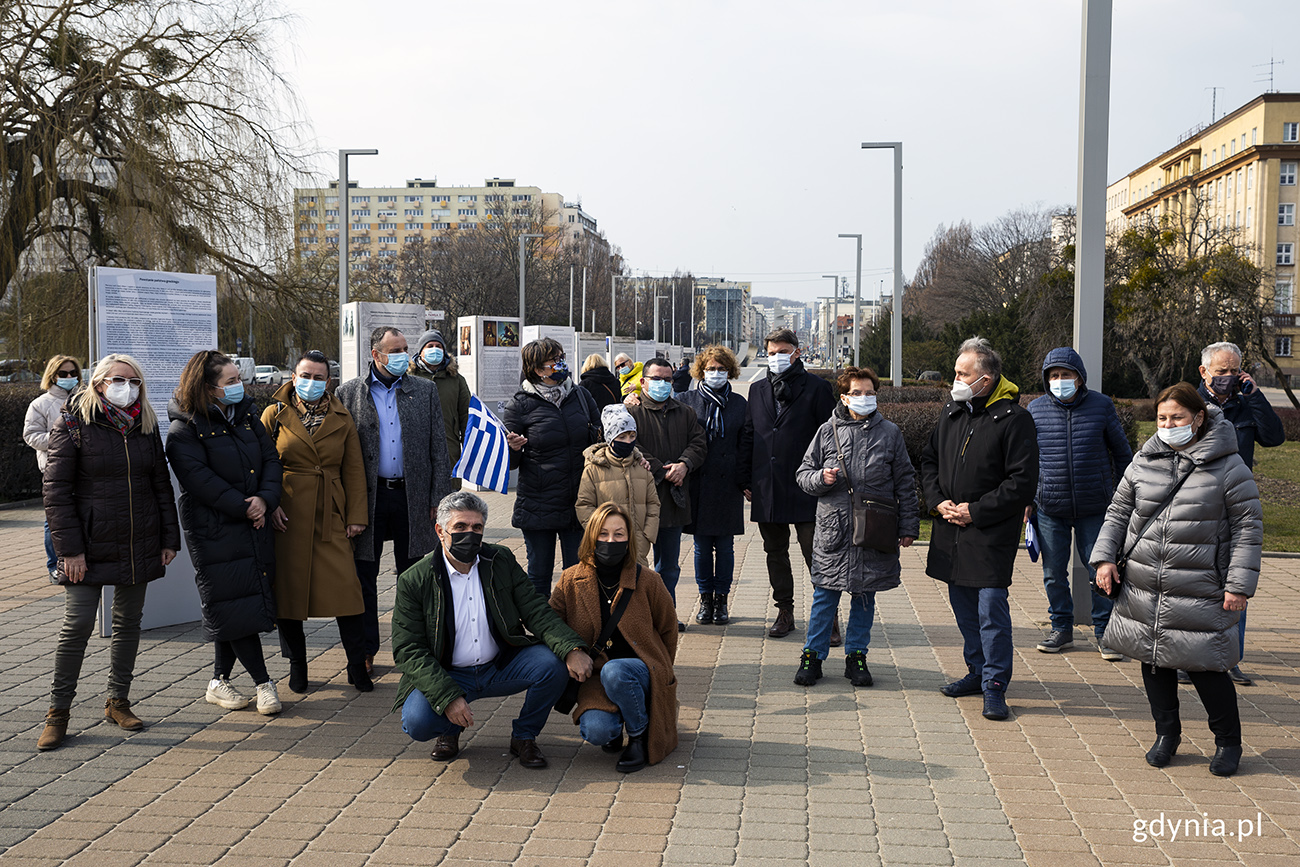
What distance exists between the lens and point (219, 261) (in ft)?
65.3

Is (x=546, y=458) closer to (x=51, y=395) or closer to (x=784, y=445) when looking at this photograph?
(x=784, y=445)

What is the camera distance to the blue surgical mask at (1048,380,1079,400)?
24.2 ft

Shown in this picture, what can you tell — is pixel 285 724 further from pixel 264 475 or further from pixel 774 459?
pixel 774 459

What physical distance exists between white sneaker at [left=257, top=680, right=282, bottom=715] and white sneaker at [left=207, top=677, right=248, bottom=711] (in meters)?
0.14

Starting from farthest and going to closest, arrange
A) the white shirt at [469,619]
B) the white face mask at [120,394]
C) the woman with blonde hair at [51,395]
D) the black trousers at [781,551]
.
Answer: the woman with blonde hair at [51,395]
the black trousers at [781,551]
the white face mask at [120,394]
the white shirt at [469,619]

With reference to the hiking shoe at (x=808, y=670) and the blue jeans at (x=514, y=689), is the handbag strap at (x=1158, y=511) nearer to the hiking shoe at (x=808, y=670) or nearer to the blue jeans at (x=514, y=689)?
the hiking shoe at (x=808, y=670)

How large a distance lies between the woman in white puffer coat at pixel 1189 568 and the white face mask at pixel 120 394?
5.11 metres

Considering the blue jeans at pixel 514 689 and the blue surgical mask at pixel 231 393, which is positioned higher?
the blue surgical mask at pixel 231 393

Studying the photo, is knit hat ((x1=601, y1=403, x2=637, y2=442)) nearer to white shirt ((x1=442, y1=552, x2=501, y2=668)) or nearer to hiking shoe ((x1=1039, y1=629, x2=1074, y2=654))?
white shirt ((x1=442, y1=552, x2=501, y2=668))

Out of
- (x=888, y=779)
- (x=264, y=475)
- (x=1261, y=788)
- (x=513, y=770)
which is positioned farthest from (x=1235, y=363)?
(x=264, y=475)

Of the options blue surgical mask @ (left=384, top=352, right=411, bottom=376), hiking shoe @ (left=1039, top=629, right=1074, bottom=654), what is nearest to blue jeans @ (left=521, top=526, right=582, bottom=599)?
blue surgical mask @ (left=384, top=352, right=411, bottom=376)

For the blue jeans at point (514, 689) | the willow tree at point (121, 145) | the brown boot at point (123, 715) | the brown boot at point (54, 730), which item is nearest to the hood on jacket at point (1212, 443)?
the blue jeans at point (514, 689)

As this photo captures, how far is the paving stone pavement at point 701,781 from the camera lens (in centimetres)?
453

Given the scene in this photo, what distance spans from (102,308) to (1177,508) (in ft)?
23.0
